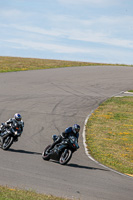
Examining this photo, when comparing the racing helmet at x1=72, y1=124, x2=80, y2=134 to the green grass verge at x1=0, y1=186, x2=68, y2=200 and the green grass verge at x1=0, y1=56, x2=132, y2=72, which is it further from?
the green grass verge at x1=0, y1=56, x2=132, y2=72

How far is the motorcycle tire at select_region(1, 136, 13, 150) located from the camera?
16.6 m

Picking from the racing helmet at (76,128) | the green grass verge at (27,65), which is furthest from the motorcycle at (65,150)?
the green grass verge at (27,65)

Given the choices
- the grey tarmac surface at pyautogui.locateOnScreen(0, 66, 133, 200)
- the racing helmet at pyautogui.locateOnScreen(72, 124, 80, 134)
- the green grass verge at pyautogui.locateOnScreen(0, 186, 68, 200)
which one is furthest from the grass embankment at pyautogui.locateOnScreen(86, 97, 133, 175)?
the green grass verge at pyautogui.locateOnScreen(0, 186, 68, 200)

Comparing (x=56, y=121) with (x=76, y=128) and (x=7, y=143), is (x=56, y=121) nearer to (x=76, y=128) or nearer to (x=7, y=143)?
(x=7, y=143)

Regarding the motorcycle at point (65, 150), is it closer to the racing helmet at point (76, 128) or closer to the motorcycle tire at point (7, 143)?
the racing helmet at point (76, 128)

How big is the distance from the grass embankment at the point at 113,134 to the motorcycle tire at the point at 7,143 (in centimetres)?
400

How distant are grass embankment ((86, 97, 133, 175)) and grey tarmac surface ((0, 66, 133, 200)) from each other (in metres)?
0.72

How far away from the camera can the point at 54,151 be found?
49.6ft

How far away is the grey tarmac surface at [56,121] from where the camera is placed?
11.2 meters

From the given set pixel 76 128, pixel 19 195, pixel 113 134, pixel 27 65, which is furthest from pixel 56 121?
pixel 27 65

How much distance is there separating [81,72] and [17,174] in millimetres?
40789

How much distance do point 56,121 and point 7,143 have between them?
8.19 m

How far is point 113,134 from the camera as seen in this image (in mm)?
22766

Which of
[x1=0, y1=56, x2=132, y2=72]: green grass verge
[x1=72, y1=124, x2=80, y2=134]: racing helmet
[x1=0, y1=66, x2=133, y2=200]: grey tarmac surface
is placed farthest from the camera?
[x1=0, y1=56, x2=132, y2=72]: green grass verge
